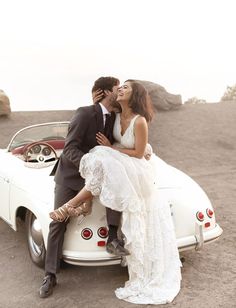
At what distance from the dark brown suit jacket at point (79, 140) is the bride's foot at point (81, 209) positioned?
0.75ft

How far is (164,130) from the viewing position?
20.7m

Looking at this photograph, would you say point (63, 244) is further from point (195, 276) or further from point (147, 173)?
point (195, 276)

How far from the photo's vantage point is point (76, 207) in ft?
12.4

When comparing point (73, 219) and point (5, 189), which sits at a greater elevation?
point (73, 219)

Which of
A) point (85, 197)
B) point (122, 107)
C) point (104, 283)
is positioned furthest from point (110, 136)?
point (104, 283)

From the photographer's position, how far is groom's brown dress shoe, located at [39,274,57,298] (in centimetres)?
386

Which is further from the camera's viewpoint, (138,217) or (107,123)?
(107,123)

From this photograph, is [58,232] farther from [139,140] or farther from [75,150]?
[139,140]

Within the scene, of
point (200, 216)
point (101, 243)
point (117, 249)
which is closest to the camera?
point (117, 249)

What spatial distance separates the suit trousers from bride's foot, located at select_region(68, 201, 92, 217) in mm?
157

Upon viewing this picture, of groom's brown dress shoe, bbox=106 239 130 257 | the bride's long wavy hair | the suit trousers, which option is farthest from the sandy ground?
the bride's long wavy hair

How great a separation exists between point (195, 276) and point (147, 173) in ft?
4.05

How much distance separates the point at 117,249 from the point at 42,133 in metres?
2.87

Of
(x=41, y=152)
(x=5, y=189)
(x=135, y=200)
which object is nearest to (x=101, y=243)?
(x=135, y=200)
